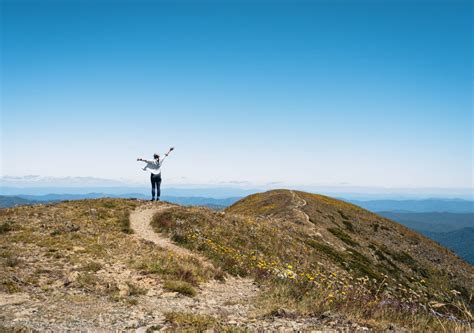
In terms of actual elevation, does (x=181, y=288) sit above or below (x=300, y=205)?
above

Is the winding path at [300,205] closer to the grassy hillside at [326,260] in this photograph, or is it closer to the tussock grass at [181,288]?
the grassy hillside at [326,260]

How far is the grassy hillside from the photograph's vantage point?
9523mm

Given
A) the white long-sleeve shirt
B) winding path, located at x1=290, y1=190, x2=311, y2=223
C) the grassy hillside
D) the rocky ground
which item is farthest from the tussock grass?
winding path, located at x1=290, y1=190, x2=311, y2=223

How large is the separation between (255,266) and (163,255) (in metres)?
4.48

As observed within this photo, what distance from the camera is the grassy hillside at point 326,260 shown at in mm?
9523

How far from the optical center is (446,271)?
6088 cm

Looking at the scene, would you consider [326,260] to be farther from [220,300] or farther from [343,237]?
[220,300]

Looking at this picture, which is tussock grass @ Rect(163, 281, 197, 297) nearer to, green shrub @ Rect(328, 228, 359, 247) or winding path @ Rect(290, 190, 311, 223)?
winding path @ Rect(290, 190, 311, 223)

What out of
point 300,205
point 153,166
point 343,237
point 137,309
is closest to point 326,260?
point 153,166

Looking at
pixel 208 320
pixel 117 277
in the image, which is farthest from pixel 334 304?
pixel 117 277

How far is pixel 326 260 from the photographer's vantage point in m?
32.9

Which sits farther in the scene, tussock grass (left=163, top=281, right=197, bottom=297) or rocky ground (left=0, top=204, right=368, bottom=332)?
tussock grass (left=163, top=281, right=197, bottom=297)

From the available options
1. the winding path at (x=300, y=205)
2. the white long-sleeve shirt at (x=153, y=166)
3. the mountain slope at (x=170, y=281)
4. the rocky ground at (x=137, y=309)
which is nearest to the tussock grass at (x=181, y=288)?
the mountain slope at (x=170, y=281)

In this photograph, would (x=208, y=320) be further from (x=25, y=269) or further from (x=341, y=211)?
(x=341, y=211)
